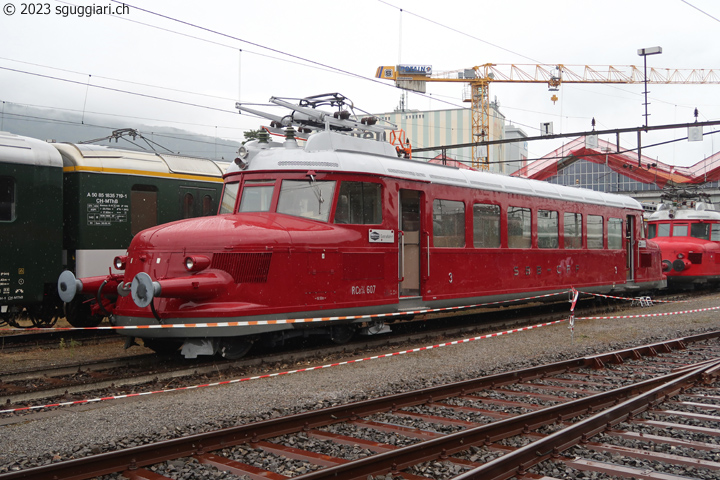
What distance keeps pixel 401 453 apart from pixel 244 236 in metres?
4.88

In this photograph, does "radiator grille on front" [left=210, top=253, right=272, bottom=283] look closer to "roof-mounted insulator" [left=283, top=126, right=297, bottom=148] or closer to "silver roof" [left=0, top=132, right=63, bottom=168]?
"roof-mounted insulator" [left=283, top=126, right=297, bottom=148]

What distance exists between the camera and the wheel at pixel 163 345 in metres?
9.93

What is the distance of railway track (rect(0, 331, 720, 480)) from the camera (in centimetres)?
481

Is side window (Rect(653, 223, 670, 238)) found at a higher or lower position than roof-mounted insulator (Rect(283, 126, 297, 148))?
lower

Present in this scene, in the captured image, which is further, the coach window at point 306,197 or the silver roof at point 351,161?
the silver roof at point 351,161

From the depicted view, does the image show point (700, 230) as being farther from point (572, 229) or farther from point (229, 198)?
point (229, 198)

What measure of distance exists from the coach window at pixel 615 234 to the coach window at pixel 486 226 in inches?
224

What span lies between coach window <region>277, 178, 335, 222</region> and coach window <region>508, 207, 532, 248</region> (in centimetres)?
533

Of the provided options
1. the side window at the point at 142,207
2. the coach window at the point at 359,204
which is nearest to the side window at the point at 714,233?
the coach window at the point at 359,204

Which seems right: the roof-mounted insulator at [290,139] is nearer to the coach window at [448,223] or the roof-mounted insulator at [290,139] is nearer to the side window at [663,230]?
the coach window at [448,223]

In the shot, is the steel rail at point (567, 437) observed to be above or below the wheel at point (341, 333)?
below

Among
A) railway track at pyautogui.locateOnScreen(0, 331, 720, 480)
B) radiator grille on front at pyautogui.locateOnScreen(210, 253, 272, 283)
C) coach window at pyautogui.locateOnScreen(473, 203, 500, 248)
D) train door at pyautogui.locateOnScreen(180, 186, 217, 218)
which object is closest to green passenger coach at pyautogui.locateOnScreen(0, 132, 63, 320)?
train door at pyautogui.locateOnScreen(180, 186, 217, 218)

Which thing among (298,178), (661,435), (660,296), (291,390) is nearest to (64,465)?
(291,390)

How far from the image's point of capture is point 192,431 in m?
5.97
